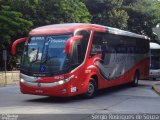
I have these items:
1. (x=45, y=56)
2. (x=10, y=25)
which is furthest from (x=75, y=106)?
(x=10, y=25)

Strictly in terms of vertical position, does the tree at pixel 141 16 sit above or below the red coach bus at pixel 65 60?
above

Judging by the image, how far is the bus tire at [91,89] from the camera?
16.9 meters

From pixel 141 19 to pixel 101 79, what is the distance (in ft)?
104

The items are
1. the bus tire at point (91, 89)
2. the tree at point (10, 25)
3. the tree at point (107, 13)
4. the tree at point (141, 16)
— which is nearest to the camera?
the bus tire at point (91, 89)

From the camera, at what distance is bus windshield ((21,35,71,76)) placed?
15273 millimetres

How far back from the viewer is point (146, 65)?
26125 mm

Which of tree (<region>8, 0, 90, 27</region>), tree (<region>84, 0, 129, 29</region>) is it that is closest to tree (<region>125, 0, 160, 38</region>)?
tree (<region>84, 0, 129, 29</region>)

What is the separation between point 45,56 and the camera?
51.1 ft

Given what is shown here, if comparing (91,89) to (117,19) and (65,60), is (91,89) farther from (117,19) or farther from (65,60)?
(117,19)

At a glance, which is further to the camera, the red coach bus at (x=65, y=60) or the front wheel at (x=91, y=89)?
the front wheel at (x=91, y=89)

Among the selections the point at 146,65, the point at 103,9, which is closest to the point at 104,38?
the point at 146,65

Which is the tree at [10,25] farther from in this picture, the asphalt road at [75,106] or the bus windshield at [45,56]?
the bus windshield at [45,56]

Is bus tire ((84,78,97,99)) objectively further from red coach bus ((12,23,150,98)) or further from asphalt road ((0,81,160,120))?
asphalt road ((0,81,160,120))

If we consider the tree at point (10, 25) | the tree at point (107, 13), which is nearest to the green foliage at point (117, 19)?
the tree at point (107, 13)
